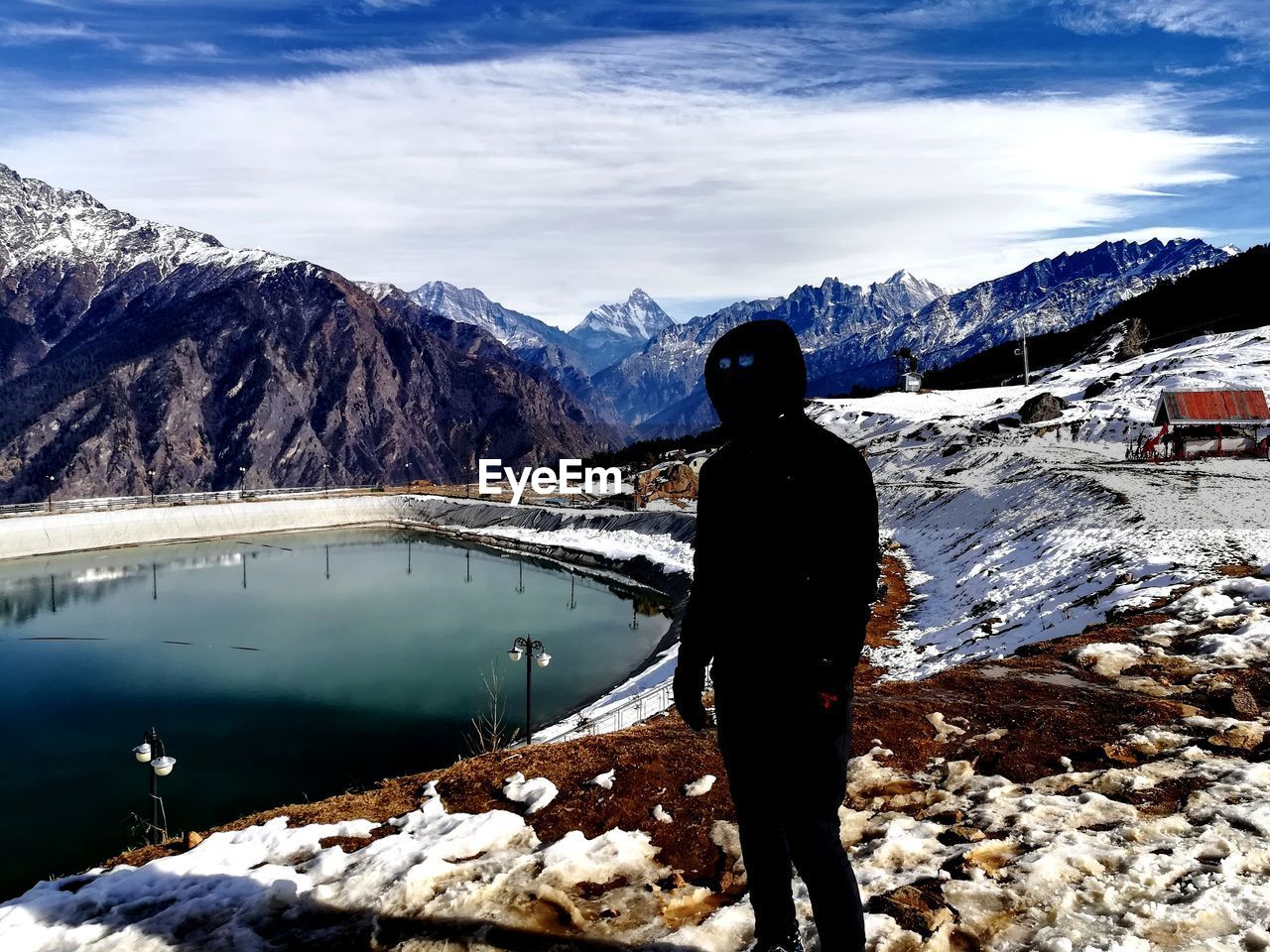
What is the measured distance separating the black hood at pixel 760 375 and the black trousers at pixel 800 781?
1164mm

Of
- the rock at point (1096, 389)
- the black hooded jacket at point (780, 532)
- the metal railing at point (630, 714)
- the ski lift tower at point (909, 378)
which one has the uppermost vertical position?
the ski lift tower at point (909, 378)

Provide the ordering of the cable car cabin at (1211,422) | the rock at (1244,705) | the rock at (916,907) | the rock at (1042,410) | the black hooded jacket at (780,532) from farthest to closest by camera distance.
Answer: the rock at (1042,410) < the cable car cabin at (1211,422) < the rock at (1244,705) < the rock at (916,907) < the black hooded jacket at (780,532)

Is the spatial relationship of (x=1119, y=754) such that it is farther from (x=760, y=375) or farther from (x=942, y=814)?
(x=760, y=375)

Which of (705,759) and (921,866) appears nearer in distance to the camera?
(921,866)

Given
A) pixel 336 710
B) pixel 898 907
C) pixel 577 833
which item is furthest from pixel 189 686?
pixel 898 907

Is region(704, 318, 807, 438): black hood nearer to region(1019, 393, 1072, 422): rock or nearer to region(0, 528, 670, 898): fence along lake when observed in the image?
region(0, 528, 670, 898): fence along lake

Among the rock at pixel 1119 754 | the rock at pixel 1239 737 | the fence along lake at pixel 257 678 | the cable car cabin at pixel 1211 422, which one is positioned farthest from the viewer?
the cable car cabin at pixel 1211 422

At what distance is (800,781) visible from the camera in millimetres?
2955

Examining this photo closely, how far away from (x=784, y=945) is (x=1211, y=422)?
164ft

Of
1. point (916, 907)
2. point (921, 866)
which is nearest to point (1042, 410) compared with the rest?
point (921, 866)

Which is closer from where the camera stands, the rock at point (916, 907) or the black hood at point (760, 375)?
the black hood at point (760, 375)

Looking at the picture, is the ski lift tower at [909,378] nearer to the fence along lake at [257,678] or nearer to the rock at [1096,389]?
the rock at [1096,389]

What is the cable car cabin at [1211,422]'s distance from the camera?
134 ft

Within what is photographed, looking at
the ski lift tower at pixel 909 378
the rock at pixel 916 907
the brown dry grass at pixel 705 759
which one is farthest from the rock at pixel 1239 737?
the ski lift tower at pixel 909 378
